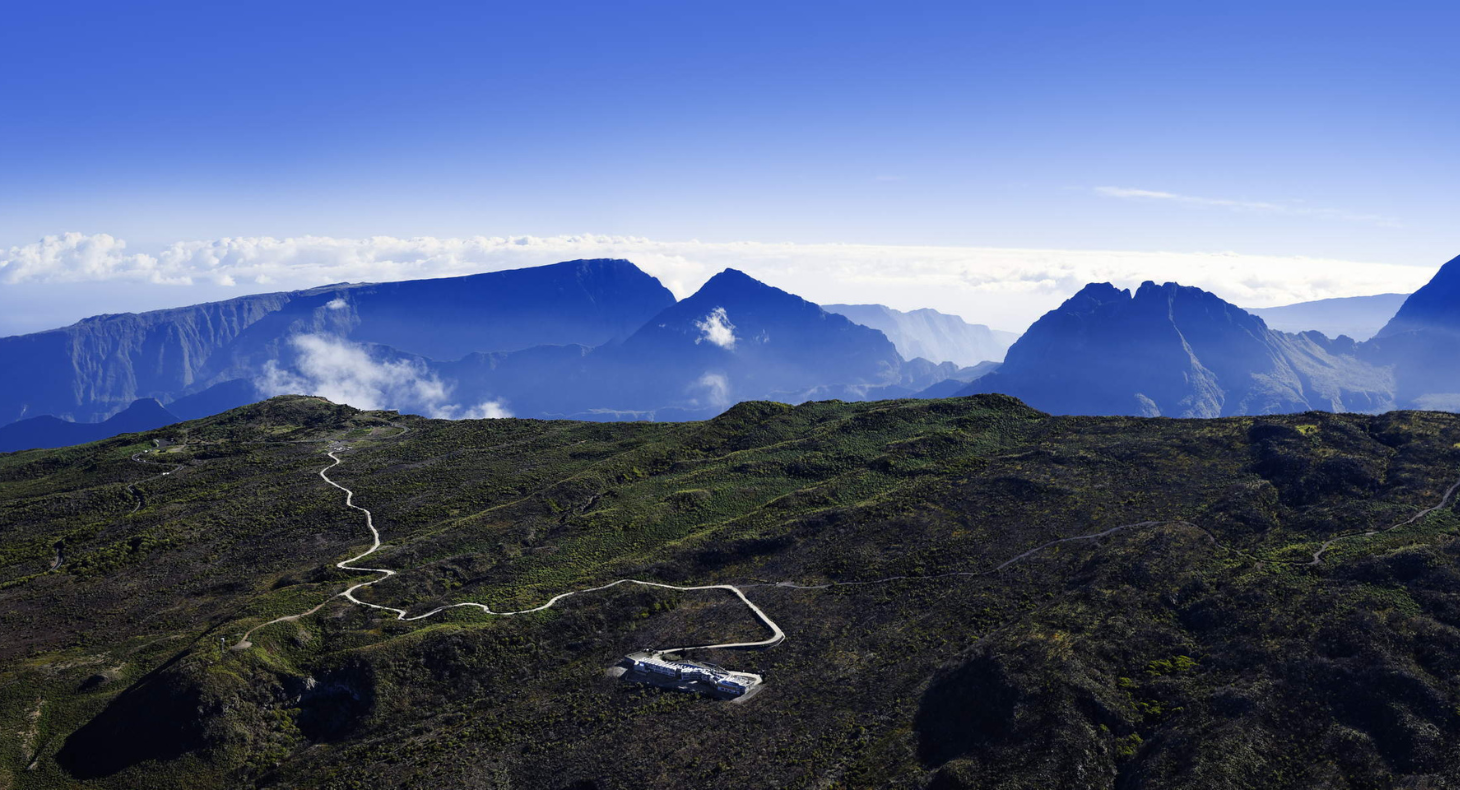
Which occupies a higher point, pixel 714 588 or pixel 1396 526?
pixel 1396 526

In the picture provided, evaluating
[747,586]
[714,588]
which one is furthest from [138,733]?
[747,586]

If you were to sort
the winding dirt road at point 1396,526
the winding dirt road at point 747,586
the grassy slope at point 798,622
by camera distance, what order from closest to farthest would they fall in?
the grassy slope at point 798,622 → the winding dirt road at point 747,586 → the winding dirt road at point 1396,526

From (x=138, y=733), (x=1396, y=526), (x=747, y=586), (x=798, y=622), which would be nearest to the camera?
(x=138, y=733)

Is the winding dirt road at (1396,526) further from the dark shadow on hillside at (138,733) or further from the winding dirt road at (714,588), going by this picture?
the dark shadow on hillside at (138,733)

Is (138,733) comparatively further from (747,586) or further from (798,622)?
(798,622)

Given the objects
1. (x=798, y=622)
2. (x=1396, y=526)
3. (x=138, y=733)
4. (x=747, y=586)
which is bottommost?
(x=138, y=733)

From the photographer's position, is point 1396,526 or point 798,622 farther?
point 1396,526

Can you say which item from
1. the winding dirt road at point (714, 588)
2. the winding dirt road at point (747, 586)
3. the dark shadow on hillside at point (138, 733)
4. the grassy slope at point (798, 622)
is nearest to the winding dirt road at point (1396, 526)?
the winding dirt road at point (747, 586)

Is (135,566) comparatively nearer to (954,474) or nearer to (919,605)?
(919,605)

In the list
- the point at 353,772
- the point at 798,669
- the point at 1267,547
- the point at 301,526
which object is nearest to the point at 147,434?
the point at 301,526
